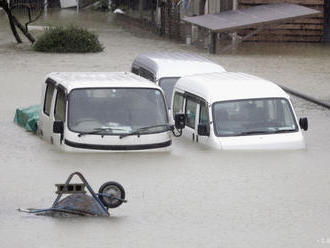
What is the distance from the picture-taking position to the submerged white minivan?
1777cm

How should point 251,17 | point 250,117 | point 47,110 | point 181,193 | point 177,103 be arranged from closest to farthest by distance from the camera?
point 181,193
point 250,117
point 47,110
point 177,103
point 251,17

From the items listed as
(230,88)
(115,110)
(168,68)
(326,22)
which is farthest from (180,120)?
(326,22)

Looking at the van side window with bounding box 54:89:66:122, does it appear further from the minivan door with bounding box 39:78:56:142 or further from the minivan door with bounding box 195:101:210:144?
the minivan door with bounding box 195:101:210:144

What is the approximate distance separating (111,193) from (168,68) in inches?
375

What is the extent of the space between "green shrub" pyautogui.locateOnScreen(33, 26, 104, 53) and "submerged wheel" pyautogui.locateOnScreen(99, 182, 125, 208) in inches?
1091

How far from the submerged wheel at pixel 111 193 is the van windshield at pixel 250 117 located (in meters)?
5.81

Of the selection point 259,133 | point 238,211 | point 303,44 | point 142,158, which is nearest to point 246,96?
point 259,133

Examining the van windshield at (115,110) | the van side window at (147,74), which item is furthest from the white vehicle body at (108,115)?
the van side window at (147,74)

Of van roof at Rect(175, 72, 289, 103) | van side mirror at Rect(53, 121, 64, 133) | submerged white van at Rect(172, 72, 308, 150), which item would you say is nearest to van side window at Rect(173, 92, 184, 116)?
van roof at Rect(175, 72, 289, 103)

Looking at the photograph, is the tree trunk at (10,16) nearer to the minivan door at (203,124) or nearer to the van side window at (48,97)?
the van side window at (48,97)

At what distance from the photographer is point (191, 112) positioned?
64.8ft

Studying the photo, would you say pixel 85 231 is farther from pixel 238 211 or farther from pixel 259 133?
pixel 259 133

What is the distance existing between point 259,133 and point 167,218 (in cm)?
559

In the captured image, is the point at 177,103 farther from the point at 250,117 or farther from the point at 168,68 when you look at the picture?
the point at 250,117
